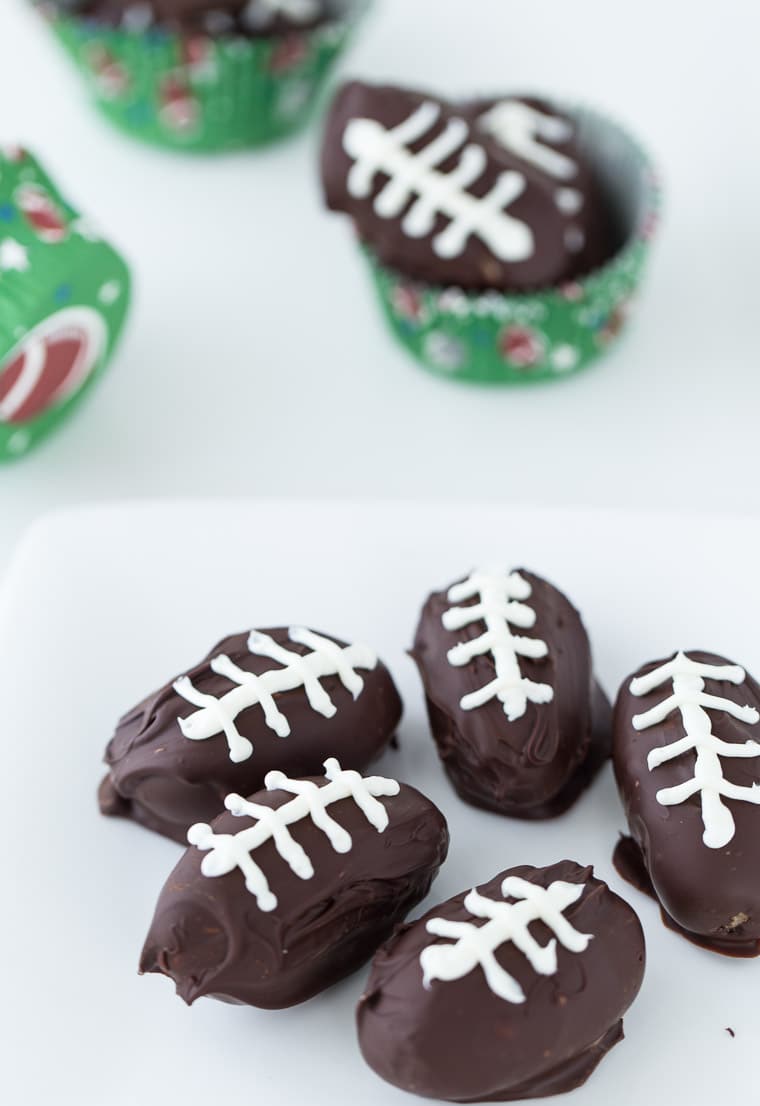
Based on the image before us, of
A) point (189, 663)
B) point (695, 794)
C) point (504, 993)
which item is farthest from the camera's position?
point (189, 663)

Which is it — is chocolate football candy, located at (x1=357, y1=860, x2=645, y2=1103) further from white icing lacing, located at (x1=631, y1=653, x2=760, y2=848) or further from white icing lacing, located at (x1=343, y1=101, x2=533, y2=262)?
white icing lacing, located at (x1=343, y1=101, x2=533, y2=262)

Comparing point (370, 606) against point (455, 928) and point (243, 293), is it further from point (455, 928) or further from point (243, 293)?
point (243, 293)

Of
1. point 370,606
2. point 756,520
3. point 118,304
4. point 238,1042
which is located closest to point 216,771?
point 238,1042

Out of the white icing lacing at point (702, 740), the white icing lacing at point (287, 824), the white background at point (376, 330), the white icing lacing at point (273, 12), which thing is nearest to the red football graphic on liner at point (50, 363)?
the white background at point (376, 330)

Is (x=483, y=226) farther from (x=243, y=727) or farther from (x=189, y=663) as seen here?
(x=243, y=727)

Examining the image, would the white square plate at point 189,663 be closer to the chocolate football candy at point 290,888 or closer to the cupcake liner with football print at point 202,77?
the chocolate football candy at point 290,888

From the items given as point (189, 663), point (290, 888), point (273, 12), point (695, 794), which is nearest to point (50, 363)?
point (189, 663)
